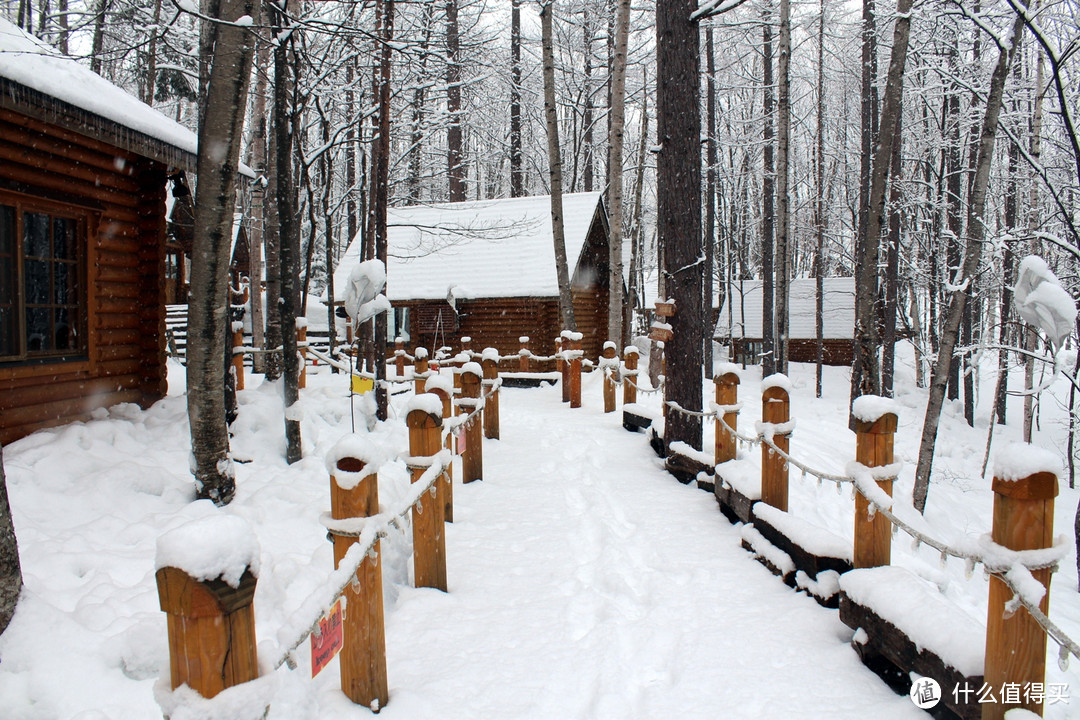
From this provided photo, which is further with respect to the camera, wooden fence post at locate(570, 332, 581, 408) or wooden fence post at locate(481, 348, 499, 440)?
wooden fence post at locate(570, 332, 581, 408)

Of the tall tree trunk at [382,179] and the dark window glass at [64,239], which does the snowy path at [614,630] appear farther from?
the dark window glass at [64,239]

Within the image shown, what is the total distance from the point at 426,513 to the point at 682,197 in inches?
194

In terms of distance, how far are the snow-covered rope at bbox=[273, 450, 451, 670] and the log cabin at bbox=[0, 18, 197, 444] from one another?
174 inches

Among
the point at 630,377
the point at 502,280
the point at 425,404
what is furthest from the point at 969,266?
the point at 502,280

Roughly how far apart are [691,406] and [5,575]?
593 centimetres

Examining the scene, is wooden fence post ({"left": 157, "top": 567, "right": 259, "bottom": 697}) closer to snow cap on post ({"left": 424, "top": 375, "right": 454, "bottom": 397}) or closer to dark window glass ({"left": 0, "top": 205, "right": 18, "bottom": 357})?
snow cap on post ({"left": 424, "top": 375, "right": 454, "bottom": 397})

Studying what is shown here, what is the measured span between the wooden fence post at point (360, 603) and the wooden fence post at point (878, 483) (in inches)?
98.2

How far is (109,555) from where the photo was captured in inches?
156

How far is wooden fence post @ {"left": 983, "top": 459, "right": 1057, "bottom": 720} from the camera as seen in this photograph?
2264mm

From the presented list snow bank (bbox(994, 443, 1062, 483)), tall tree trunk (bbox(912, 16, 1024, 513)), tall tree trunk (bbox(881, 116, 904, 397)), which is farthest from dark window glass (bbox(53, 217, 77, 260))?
tall tree trunk (bbox(881, 116, 904, 397))

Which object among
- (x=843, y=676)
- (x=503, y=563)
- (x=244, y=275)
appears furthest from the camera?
(x=244, y=275)

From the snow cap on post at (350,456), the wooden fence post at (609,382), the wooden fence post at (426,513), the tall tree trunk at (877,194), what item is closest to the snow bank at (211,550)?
the snow cap on post at (350,456)

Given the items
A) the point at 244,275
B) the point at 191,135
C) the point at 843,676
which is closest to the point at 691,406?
the point at 843,676

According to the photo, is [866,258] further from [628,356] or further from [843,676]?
A: [843,676]
